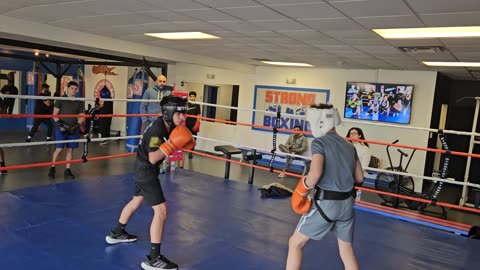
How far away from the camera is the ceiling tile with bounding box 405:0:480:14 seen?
256 centimetres

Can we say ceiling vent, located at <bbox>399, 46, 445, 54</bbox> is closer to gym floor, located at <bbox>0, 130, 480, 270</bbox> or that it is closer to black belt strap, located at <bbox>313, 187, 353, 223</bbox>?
gym floor, located at <bbox>0, 130, 480, 270</bbox>

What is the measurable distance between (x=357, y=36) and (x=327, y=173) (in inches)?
96.4

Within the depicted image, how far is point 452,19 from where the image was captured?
3014 mm

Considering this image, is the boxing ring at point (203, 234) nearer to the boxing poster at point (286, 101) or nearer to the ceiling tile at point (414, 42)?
the ceiling tile at point (414, 42)

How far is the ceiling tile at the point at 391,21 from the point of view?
10.2 ft

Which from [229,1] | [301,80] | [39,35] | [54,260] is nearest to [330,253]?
[54,260]

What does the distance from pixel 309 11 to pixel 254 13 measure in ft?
1.58

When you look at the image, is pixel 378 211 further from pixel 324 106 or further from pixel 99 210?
pixel 99 210

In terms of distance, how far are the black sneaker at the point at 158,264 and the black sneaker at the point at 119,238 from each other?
0.40 metres

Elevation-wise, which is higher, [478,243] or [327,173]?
[327,173]

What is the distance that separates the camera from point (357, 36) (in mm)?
4000

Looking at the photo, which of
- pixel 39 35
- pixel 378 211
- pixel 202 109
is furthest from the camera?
pixel 202 109

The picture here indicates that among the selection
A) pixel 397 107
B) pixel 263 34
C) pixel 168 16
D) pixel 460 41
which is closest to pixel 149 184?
pixel 168 16

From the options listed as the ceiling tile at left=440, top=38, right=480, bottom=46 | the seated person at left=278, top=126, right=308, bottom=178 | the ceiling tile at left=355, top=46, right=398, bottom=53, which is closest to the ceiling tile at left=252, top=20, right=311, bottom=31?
the ceiling tile at left=355, top=46, right=398, bottom=53
